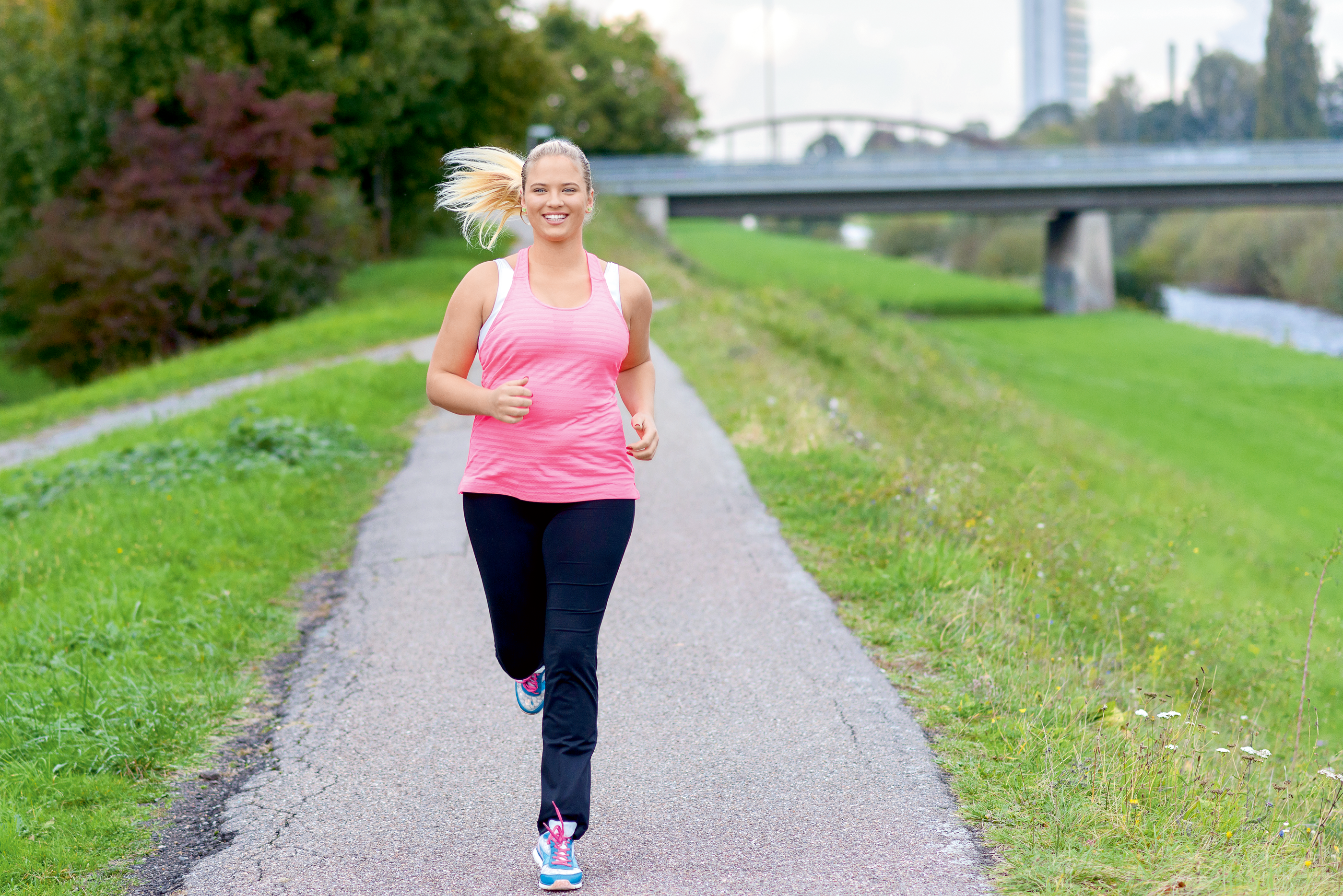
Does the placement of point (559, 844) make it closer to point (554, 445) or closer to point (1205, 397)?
point (554, 445)

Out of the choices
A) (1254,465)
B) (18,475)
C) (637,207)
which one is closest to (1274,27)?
(637,207)

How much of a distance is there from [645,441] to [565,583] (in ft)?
1.59

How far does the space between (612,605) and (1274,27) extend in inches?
3392

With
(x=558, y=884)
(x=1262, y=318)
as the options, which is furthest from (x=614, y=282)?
(x=1262, y=318)

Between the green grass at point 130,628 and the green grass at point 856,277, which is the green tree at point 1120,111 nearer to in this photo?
the green grass at point 856,277

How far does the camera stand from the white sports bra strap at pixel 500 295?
11.9 feet

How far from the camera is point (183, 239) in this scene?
23.5m

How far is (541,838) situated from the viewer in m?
3.62

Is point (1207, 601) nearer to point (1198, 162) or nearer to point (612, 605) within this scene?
point (612, 605)

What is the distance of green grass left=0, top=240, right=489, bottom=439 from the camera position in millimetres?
17688

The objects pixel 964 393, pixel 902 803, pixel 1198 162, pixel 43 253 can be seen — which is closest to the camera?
pixel 902 803

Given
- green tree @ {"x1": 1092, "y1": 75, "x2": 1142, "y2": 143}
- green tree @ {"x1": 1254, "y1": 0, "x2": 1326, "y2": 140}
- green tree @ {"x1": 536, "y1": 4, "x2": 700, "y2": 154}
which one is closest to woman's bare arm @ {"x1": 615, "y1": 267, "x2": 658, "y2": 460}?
green tree @ {"x1": 536, "y1": 4, "x2": 700, "y2": 154}

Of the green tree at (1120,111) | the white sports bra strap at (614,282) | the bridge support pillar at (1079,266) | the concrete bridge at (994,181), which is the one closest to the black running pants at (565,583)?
the white sports bra strap at (614,282)

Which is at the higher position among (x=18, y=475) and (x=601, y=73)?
(x=601, y=73)
